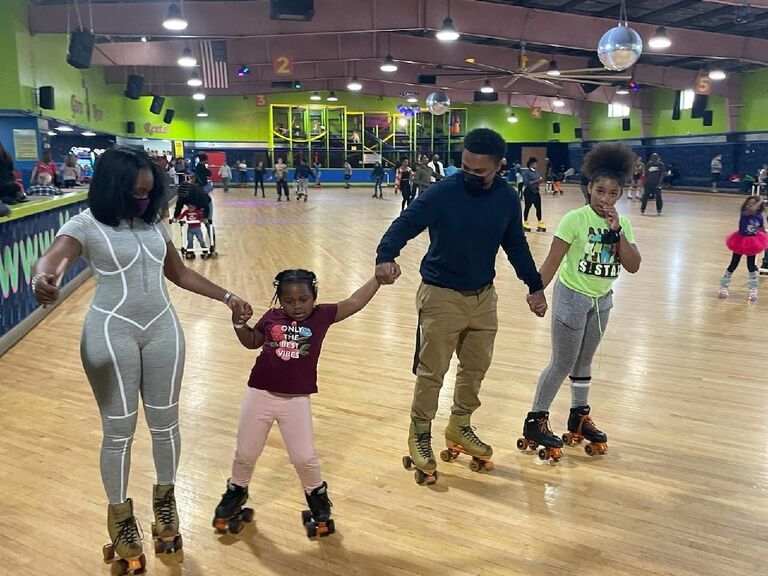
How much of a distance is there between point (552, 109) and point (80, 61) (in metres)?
22.9

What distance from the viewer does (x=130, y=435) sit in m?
2.03

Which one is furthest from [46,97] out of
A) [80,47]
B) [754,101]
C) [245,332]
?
[754,101]

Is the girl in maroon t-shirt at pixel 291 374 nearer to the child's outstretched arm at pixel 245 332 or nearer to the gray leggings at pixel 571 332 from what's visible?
the child's outstretched arm at pixel 245 332

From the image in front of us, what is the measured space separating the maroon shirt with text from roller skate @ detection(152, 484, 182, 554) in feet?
1.58

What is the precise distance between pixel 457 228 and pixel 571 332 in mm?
712

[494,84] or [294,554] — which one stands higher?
[494,84]

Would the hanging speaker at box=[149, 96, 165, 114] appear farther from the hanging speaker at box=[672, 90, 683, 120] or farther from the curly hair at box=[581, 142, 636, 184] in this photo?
the curly hair at box=[581, 142, 636, 184]

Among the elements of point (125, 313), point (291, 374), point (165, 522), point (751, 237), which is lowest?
point (165, 522)

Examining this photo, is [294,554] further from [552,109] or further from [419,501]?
[552,109]

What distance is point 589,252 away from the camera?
2.66 metres

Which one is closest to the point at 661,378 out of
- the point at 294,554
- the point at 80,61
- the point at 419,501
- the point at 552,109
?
the point at 419,501

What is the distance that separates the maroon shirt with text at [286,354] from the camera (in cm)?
215

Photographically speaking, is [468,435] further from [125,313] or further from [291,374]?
[125,313]

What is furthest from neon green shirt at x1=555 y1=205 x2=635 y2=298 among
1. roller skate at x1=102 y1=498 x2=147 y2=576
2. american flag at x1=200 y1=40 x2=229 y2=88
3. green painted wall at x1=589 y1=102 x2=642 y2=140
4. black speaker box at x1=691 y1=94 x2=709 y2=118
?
green painted wall at x1=589 y1=102 x2=642 y2=140
